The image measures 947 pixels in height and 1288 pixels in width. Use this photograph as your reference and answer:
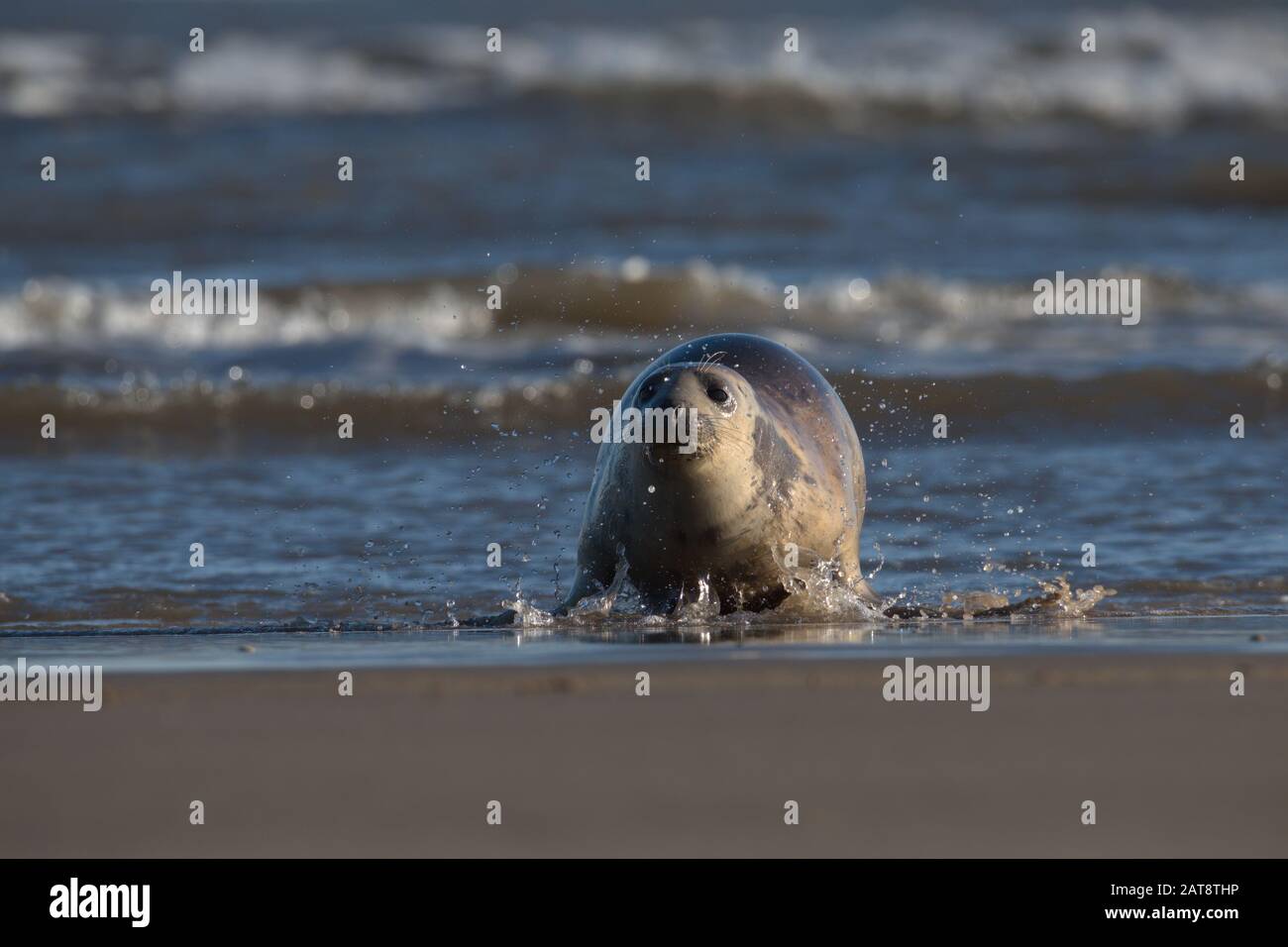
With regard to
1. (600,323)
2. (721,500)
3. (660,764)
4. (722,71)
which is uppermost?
(722,71)

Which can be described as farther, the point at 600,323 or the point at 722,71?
the point at 722,71

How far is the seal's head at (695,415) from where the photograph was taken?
5.82m

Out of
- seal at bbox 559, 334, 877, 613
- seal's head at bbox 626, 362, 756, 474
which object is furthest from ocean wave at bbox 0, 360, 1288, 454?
seal's head at bbox 626, 362, 756, 474

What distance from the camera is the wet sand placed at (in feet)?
12.1

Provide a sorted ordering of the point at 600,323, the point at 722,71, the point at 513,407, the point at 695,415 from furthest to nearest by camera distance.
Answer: the point at 722,71
the point at 600,323
the point at 513,407
the point at 695,415

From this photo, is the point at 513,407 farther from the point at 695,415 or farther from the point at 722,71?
the point at 722,71

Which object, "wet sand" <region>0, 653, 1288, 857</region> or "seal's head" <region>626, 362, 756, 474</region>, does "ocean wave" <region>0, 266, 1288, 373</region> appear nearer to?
"seal's head" <region>626, 362, 756, 474</region>

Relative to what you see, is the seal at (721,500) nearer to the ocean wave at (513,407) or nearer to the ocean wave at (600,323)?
the ocean wave at (513,407)

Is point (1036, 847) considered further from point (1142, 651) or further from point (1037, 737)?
point (1142, 651)

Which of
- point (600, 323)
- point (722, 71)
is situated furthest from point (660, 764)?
point (722, 71)

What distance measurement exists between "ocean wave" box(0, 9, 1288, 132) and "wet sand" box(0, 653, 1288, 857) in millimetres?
18558

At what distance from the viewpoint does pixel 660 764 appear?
4.12 meters

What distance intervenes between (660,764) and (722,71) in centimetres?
2073
